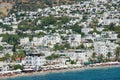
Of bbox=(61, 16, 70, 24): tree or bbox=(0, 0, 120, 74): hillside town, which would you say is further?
bbox=(61, 16, 70, 24): tree

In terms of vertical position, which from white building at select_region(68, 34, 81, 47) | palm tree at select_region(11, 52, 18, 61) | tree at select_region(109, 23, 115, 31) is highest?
palm tree at select_region(11, 52, 18, 61)

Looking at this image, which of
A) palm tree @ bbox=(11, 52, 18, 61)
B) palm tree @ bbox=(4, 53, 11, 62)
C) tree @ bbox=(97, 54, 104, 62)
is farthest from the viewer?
tree @ bbox=(97, 54, 104, 62)

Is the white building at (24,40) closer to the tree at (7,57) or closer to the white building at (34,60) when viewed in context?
the tree at (7,57)

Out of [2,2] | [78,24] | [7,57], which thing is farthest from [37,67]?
[2,2]

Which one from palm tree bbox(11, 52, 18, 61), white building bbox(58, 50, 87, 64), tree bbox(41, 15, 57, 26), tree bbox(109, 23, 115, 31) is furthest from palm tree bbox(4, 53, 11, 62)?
tree bbox(41, 15, 57, 26)

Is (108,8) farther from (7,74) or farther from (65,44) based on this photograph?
(7,74)

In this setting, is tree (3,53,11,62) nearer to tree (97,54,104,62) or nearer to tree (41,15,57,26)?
tree (97,54,104,62)

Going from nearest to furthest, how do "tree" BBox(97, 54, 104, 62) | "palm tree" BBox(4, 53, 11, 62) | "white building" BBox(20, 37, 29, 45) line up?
"palm tree" BBox(4, 53, 11, 62) → "tree" BBox(97, 54, 104, 62) → "white building" BBox(20, 37, 29, 45)

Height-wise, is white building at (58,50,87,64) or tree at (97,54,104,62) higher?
white building at (58,50,87,64)
